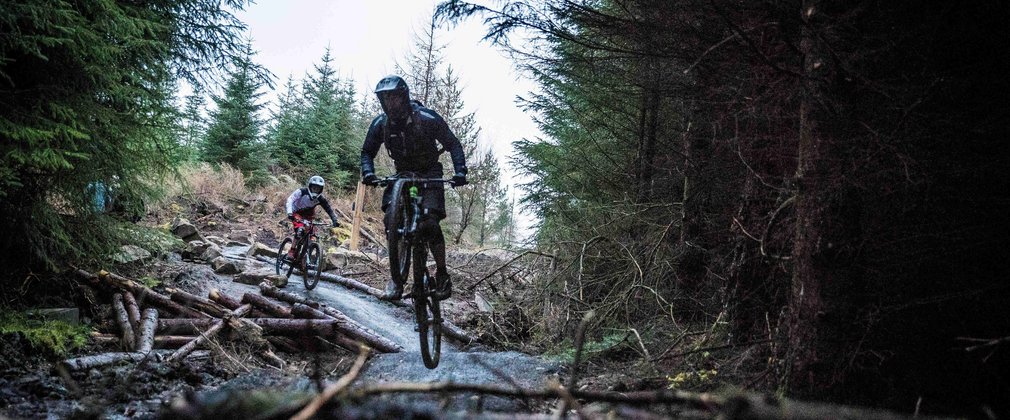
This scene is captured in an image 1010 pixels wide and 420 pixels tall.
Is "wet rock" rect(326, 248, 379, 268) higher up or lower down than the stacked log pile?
higher up

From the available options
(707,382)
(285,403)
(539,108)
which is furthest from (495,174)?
(285,403)

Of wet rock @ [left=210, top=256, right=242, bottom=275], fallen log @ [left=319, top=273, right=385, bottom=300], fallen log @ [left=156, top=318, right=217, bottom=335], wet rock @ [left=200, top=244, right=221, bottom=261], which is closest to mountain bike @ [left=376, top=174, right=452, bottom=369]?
fallen log @ [left=156, top=318, right=217, bottom=335]

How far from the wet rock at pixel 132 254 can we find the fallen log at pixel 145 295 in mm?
425

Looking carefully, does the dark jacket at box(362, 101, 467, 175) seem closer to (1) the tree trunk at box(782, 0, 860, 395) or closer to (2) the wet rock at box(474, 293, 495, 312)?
(1) the tree trunk at box(782, 0, 860, 395)

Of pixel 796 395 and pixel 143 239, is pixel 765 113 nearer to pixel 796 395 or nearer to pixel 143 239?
pixel 796 395

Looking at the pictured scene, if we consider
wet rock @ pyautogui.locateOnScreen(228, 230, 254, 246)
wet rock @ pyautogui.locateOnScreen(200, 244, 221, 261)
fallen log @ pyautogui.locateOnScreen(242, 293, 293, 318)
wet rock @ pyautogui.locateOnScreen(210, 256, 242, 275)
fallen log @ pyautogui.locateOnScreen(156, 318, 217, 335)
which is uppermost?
wet rock @ pyautogui.locateOnScreen(228, 230, 254, 246)

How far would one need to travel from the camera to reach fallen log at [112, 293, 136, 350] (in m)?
5.42

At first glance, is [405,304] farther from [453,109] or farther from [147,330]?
[453,109]

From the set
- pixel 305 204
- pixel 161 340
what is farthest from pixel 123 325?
pixel 305 204

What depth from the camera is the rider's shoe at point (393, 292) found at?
16.3 ft

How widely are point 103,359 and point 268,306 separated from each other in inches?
107

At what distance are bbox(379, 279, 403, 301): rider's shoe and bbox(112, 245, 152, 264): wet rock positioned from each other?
13.9 ft

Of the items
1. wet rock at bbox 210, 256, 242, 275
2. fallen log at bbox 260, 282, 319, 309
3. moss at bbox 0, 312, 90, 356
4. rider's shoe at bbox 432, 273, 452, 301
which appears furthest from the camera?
wet rock at bbox 210, 256, 242, 275

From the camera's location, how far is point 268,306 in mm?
7383
